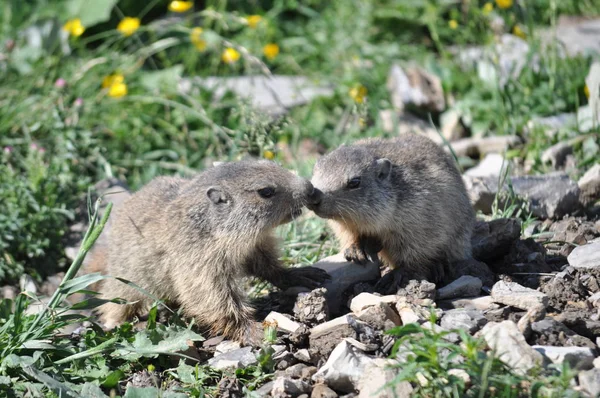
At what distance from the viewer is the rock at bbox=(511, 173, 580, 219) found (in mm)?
7496

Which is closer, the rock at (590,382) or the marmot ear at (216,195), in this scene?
the rock at (590,382)

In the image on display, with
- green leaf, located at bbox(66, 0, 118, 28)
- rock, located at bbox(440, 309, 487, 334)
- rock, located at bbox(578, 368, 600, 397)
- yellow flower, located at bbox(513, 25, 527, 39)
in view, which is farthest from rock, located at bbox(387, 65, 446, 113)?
rock, located at bbox(578, 368, 600, 397)

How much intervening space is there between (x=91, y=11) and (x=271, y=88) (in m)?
2.85

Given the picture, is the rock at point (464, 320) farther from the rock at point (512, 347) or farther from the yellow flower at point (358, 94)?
the yellow flower at point (358, 94)

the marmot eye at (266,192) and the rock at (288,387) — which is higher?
the marmot eye at (266,192)

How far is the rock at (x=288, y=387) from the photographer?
5.05 meters

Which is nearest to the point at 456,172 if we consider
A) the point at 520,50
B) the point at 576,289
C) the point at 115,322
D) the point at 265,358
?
the point at 576,289

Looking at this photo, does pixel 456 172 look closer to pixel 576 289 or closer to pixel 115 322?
pixel 576 289

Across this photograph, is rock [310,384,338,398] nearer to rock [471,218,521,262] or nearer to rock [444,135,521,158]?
rock [471,218,521,262]

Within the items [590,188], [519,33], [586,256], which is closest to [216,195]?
[586,256]

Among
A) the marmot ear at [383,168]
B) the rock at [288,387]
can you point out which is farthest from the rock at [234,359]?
the marmot ear at [383,168]

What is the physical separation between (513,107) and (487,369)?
6.05 metres

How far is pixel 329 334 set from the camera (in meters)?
5.51

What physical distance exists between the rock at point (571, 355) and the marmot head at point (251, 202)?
2.28 m
